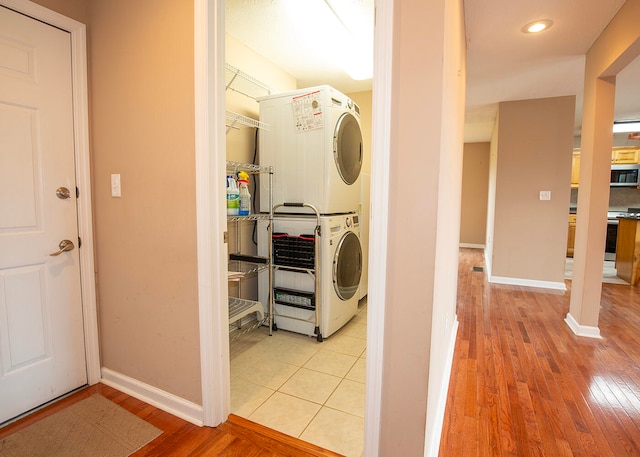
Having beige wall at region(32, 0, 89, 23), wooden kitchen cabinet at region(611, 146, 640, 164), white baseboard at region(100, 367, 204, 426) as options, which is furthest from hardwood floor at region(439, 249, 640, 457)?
wooden kitchen cabinet at region(611, 146, 640, 164)

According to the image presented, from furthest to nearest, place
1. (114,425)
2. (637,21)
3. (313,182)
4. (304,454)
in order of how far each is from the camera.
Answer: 1. (313,182)
2. (637,21)
3. (114,425)
4. (304,454)

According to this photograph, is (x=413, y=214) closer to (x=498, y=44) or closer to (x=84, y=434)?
(x=84, y=434)

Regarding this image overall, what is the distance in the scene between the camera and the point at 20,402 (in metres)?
1.62

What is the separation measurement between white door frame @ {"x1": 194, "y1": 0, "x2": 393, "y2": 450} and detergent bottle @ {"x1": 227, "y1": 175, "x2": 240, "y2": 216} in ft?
2.38

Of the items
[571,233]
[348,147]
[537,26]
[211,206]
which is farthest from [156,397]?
[571,233]

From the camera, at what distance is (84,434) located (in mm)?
1507

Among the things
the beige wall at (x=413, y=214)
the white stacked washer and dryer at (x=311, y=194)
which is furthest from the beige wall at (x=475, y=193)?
the beige wall at (x=413, y=214)

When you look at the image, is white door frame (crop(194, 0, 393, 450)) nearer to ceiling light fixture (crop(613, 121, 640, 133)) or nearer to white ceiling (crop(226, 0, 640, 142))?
white ceiling (crop(226, 0, 640, 142))

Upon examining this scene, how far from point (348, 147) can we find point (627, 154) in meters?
6.74

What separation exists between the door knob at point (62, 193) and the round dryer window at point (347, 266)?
1.78 meters

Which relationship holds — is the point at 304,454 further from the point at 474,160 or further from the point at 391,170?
the point at 474,160

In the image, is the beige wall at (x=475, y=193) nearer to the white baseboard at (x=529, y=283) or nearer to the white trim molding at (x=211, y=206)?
the white baseboard at (x=529, y=283)

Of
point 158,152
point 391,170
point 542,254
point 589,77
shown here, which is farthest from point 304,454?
point 542,254

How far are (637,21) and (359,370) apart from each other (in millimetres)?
2985
